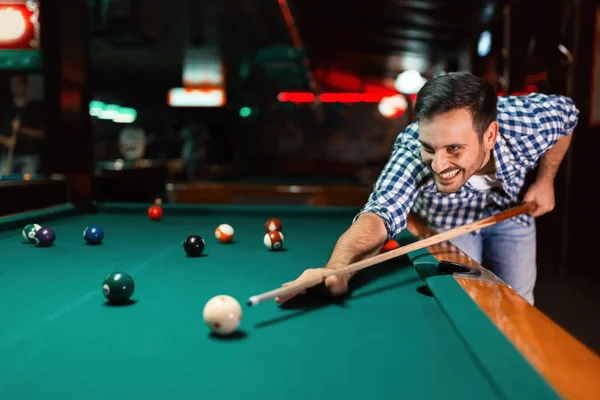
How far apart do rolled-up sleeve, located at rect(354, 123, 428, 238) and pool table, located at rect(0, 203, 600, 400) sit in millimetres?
172

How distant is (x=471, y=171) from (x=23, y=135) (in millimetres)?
5381

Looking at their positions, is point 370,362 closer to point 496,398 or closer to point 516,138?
point 496,398

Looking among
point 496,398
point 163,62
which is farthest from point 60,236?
point 163,62

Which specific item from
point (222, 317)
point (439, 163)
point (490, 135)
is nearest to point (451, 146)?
point (439, 163)

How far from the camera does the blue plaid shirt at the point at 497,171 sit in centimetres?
200

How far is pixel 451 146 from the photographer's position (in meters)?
1.76

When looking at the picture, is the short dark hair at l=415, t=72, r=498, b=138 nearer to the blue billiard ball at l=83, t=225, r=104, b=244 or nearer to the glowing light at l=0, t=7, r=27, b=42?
the blue billiard ball at l=83, t=225, r=104, b=244

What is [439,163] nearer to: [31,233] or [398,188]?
[398,188]

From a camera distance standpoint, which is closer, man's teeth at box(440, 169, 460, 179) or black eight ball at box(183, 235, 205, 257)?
man's teeth at box(440, 169, 460, 179)

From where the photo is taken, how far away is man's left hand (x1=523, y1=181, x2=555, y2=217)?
96.0 inches

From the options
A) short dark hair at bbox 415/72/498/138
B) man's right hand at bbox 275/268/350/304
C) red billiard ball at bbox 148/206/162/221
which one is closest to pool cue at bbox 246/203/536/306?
man's right hand at bbox 275/268/350/304

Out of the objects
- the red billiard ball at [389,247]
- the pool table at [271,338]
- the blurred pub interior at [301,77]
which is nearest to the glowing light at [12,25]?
the blurred pub interior at [301,77]

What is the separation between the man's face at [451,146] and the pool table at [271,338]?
262mm

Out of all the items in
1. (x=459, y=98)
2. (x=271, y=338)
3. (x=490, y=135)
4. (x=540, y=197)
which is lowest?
(x=271, y=338)
